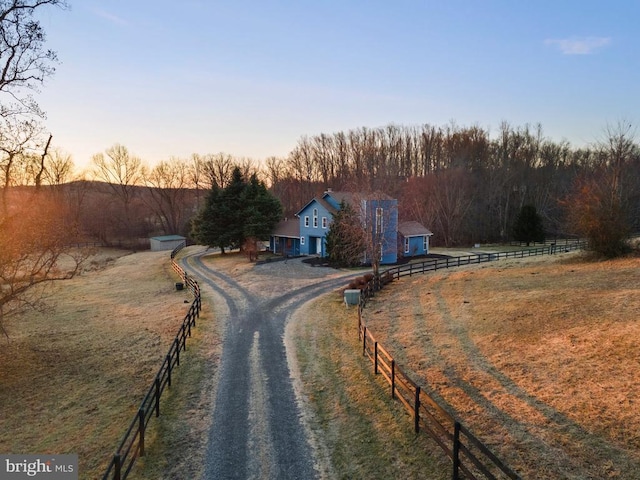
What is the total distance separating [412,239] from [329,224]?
10897mm

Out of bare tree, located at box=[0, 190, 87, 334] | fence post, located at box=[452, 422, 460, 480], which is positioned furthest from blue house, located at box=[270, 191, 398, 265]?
fence post, located at box=[452, 422, 460, 480]

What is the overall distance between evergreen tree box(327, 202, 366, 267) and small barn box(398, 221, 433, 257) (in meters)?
7.94

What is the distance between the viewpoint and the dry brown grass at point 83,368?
1088 centimetres

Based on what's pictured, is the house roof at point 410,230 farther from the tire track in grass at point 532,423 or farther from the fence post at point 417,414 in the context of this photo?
the fence post at point 417,414

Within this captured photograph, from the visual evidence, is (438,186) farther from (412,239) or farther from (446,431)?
(446,431)

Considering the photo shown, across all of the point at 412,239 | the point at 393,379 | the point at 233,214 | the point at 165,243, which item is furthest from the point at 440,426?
the point at 165,243

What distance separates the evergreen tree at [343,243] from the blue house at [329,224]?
1134 millimetres

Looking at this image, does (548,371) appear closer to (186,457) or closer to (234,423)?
(234,423)

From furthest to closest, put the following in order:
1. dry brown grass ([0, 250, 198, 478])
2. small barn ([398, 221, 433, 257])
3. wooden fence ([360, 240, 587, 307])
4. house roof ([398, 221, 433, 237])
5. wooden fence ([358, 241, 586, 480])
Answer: house roof ([398, 221, 433, 237])
small barn ([398, 221, 433, 257])
wooden fence ([360, 240, 587, 307])
dry brown grass ([0, 250, 198, 478])
wooden fence ([358, 241, 586, 480])

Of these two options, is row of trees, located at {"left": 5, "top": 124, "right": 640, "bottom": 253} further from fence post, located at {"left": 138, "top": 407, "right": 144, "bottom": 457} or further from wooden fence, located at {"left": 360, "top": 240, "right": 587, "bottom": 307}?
fence post, located at {"left": 138, "top": 407, "right": 144, "bottom": 457}

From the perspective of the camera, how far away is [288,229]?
49.1 meters

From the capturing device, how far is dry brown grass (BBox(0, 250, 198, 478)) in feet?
35.7

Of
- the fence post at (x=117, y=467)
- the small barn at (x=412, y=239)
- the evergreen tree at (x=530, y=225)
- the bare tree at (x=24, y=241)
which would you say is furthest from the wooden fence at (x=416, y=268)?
the fence post at (x=117, y=467)

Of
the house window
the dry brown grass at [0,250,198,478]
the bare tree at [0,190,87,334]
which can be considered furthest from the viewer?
the house window
